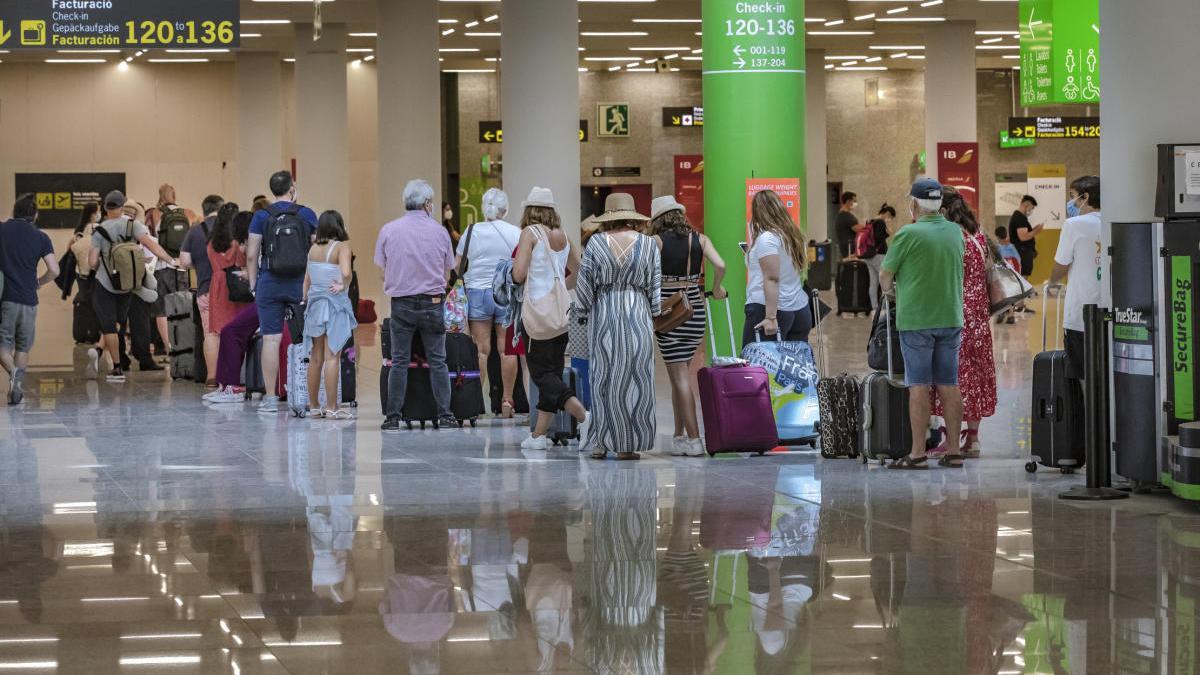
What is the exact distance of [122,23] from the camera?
637 inches

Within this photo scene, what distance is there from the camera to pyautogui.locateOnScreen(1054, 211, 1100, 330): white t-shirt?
962 cm

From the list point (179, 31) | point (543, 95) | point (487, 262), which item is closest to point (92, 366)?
point (179, 31)

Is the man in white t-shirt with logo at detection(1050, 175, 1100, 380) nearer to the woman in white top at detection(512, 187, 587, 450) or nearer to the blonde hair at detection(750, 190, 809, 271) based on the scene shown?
the blonde hair at detection(750, 190, 809, 271)

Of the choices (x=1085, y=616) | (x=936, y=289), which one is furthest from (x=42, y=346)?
(x=1085, y=616)

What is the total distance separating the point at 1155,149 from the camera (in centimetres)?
850

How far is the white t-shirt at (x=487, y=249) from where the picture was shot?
12.2 m

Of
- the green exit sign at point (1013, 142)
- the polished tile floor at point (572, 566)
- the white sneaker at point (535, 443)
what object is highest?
the green exit sign at point (1013, 142)

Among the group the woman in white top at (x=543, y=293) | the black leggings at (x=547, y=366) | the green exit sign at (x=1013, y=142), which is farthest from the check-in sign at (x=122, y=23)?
the green exit sign at (x=1013, y=142)

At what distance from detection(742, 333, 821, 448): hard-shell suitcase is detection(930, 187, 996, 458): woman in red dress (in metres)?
0.80

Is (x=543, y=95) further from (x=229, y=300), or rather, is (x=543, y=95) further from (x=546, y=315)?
(x=546, y=315)

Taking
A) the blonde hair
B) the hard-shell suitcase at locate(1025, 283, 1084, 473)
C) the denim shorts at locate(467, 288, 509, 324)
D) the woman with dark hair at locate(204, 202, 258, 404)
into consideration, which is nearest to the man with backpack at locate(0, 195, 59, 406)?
the woman with dark hair at locate(204, 202, 258, 404)

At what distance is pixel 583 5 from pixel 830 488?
19.8m

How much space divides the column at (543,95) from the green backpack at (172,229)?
12.5ft

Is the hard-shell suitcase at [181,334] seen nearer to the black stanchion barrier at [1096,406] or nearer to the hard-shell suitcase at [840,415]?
the hard-shell suitcase at [840,415]
